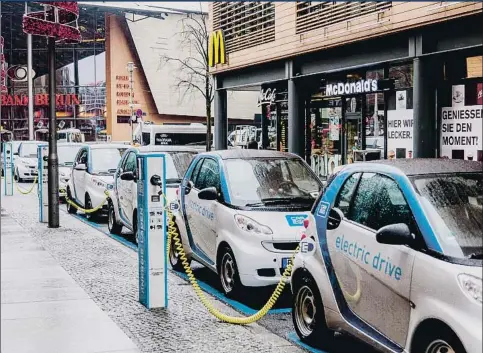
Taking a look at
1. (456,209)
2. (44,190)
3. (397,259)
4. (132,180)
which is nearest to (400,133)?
(132,180)

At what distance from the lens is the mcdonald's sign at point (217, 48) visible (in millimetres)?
21703

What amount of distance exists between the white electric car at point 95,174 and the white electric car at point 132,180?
5.87 ft

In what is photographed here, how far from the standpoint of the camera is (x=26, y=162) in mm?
30688

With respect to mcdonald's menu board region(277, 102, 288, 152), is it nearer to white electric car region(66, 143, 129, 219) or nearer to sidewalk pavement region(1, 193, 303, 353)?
white electric car region(66, 143, 129, 219)

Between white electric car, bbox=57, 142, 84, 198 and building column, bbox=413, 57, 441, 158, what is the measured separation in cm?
1124

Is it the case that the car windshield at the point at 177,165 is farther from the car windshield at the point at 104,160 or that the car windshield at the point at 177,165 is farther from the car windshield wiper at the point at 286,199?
the car windshield at the point at 104,160

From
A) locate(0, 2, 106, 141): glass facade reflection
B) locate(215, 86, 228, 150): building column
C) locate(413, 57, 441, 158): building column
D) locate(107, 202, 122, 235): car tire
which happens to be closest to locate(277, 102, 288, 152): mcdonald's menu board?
locate(215, 86, 228, 150): building column

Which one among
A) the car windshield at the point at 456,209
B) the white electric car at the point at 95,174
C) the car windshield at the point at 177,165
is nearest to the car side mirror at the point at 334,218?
the car windshield at the point at 456,209

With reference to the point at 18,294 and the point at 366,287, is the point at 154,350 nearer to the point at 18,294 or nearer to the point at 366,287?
the point at 366,287

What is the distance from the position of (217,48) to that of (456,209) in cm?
1796

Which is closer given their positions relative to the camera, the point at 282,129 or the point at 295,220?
the point at 295,220

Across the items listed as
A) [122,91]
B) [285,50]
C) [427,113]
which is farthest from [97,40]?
[427,113]

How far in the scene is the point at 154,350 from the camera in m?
6.03

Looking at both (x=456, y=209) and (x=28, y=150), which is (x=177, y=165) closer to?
(x=456, y=209)
